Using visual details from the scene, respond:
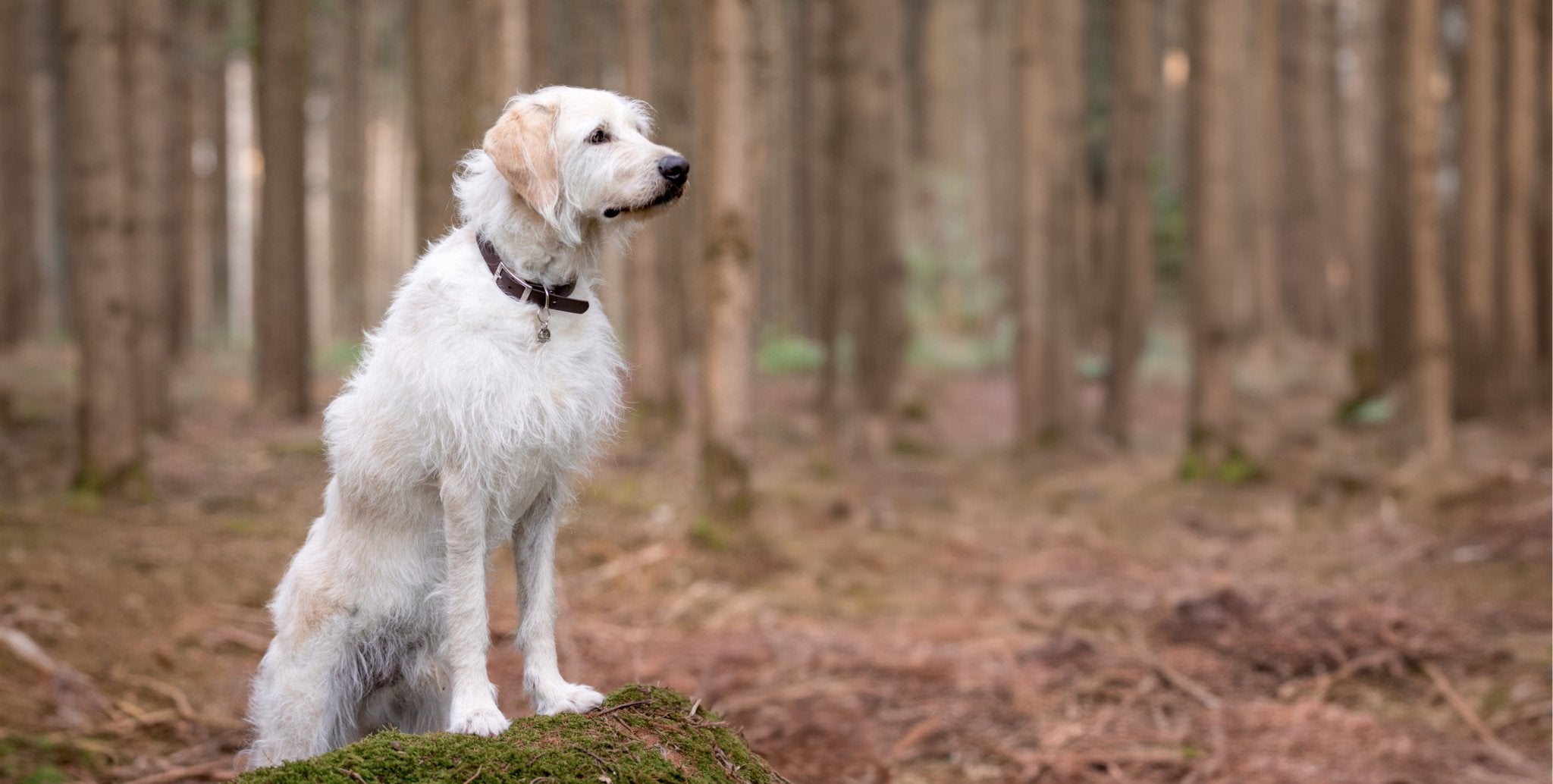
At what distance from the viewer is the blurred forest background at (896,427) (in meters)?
5.94

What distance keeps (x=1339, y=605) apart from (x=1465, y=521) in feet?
9.64

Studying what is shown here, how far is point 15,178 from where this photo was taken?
732 inches

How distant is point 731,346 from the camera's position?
30.0ft

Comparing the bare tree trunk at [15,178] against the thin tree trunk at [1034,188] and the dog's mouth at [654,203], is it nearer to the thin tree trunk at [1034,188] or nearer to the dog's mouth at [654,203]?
the thin tree trunk at [1034,188]

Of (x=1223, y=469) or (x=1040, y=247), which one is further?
(x=1040, y=247)

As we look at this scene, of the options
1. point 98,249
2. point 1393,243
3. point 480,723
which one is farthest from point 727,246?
point 1393,243

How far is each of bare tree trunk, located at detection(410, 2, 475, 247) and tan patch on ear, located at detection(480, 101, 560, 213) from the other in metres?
5.68

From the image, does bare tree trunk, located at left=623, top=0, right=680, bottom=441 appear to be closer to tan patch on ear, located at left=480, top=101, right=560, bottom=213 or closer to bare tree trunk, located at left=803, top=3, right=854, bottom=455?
bare tree trunk, located at left=803, top=3, right=854, bottom=455

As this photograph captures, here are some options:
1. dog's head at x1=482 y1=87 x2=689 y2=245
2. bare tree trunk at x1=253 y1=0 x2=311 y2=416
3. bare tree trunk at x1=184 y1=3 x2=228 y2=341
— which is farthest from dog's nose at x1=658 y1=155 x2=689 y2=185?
bare tree trunk at x1=184 y1=3 x2=228 y2=341

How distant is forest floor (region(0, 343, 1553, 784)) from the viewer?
536cm

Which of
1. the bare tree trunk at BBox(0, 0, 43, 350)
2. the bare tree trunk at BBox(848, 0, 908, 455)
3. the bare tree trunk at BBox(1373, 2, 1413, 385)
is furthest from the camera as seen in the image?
the bare tree trunk at BBox(0, 0, 43, 350)

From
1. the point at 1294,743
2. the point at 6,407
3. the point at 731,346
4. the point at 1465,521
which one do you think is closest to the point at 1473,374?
the point at 1465,521

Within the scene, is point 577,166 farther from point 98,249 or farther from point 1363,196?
point 1363,196

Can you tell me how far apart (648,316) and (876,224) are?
9.49ft
